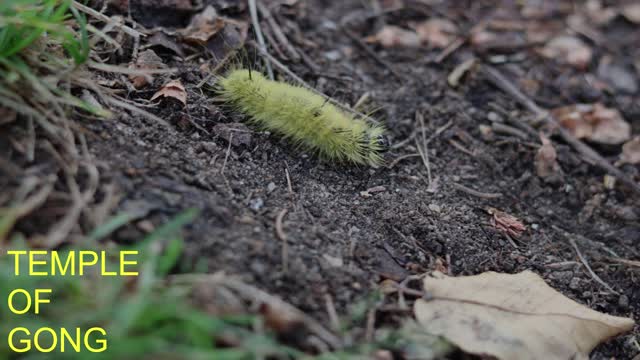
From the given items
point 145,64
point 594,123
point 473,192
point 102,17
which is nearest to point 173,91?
point 145,64

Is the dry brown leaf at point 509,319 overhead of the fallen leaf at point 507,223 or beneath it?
overhead

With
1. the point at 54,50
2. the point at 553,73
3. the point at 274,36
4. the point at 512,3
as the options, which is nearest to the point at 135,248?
the point at 54,50

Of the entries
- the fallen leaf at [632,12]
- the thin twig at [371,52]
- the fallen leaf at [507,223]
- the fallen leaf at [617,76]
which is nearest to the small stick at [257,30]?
the thin twig at [371,52]

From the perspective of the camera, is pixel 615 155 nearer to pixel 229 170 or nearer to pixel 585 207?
pixel 585 207

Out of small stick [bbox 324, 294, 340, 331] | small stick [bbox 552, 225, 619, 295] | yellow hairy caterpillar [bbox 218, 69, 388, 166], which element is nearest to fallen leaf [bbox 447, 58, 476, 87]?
yellow hairy caterpillar [bbox 218, 69, 388, 166]

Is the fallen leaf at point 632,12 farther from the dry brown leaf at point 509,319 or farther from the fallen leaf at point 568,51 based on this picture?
the dry brown leaf at point 509,319

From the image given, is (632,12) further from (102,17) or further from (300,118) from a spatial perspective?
(102,17)

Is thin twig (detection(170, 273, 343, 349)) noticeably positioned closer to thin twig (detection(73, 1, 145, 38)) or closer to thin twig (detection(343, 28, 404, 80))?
thin twig (detection(73, 1, 145, 38))
